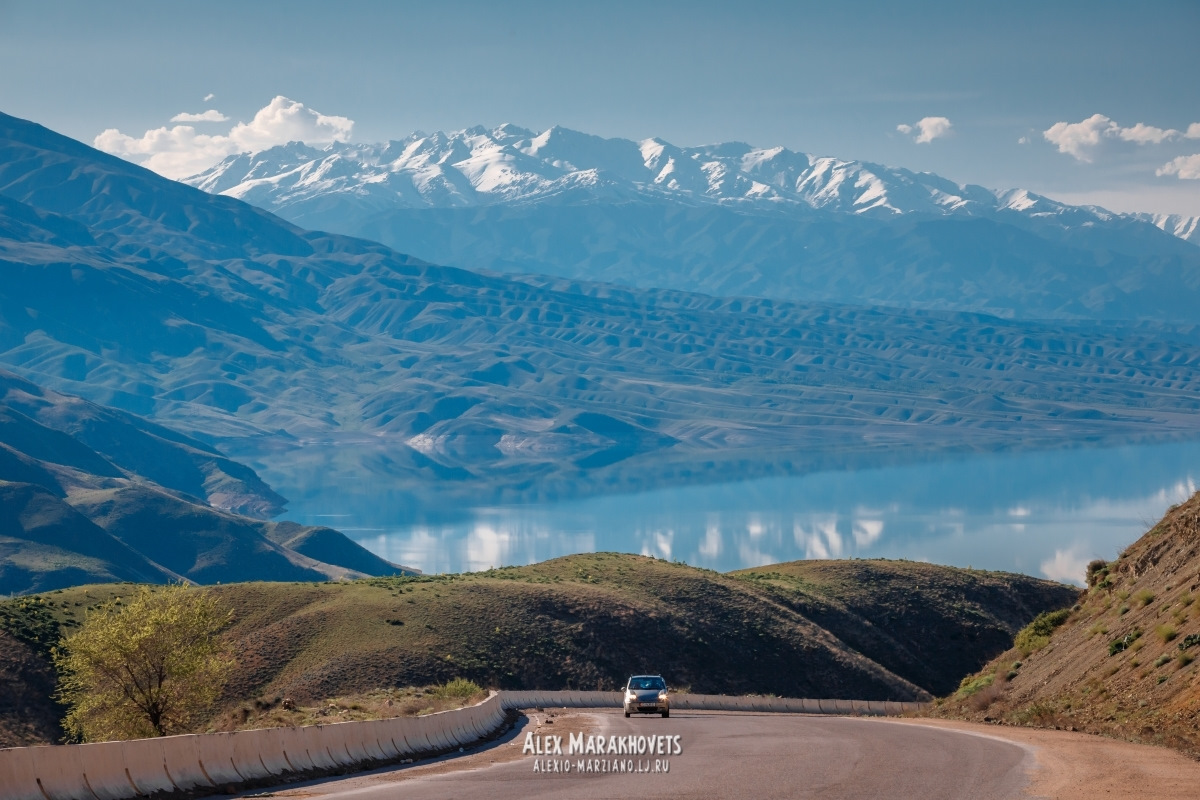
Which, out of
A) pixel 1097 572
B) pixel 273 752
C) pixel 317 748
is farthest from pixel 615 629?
pixel 273 752

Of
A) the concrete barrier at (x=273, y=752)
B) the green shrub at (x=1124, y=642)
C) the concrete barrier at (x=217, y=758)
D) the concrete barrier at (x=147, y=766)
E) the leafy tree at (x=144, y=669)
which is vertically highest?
the concrete barrier at (x=147, y=766)

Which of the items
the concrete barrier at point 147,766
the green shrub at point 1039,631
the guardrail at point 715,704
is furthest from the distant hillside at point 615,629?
the concrete barrier at point 147,766

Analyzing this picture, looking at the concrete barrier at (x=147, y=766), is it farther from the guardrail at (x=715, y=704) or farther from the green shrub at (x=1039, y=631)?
the guardrail at (x=715, y=704)

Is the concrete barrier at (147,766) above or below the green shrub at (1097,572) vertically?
above

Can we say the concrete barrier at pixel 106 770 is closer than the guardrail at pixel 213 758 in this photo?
No

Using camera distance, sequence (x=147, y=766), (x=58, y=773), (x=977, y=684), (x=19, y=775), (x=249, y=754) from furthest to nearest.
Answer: (x=977, y=684), (x=249, y=754), (x=147, y=766), (x=58, y=773), (x=19, y=775)

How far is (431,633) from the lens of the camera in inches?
2936

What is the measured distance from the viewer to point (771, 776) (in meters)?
19.8

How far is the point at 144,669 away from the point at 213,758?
107ft

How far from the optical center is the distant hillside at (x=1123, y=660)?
25.2 metres

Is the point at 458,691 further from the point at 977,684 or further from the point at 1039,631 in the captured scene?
the point at 1039,631

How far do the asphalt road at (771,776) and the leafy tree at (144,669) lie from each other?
90.9ft

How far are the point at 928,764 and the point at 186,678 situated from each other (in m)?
35.7

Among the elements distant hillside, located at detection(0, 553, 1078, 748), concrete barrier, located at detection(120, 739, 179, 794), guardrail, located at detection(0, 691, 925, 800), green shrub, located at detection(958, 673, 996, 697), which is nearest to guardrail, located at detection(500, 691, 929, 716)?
green shrub, located at detection(958, 673, 996, 697)
